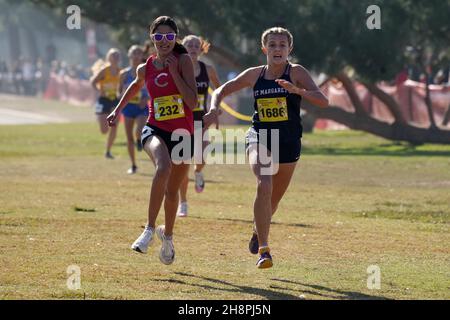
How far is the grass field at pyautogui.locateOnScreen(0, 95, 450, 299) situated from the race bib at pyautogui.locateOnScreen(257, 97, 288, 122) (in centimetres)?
129

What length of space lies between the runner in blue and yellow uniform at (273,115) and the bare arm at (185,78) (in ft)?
0.69

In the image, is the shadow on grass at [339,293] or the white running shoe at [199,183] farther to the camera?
the white running shoe at [199,183]

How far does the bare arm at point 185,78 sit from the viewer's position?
33.6 feet

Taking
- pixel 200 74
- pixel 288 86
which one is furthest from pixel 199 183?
pixel 288 86

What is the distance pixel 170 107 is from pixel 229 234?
8.80 feet

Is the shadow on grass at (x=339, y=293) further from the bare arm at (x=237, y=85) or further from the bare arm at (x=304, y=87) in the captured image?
the bare arm at (x=237, y=85)

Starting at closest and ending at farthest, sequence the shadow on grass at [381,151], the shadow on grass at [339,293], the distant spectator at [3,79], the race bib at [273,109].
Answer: the shadow on grass at [339,293] → the race bib at [273,109] → the shadow on grass at [381,151] → the distant spectator at [3,79]

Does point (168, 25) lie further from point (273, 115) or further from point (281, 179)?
point (281, 179)

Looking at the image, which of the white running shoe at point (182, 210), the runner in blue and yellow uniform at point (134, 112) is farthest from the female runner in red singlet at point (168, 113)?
the runner in blue and yellow uniform at point (134, 112)


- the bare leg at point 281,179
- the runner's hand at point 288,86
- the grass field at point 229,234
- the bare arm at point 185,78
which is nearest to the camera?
the grass field at point 229,234

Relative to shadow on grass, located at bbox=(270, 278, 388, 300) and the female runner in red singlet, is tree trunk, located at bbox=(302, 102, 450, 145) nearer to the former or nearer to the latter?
the female runner in red singlet

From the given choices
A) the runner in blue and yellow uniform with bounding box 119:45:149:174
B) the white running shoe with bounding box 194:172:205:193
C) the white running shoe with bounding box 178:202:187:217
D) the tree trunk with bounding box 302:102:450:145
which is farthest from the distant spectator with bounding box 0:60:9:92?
the white running shoe with bounding box 178:202:187:217

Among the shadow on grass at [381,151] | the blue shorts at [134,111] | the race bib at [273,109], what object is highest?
the blue shorts at [134,111]
